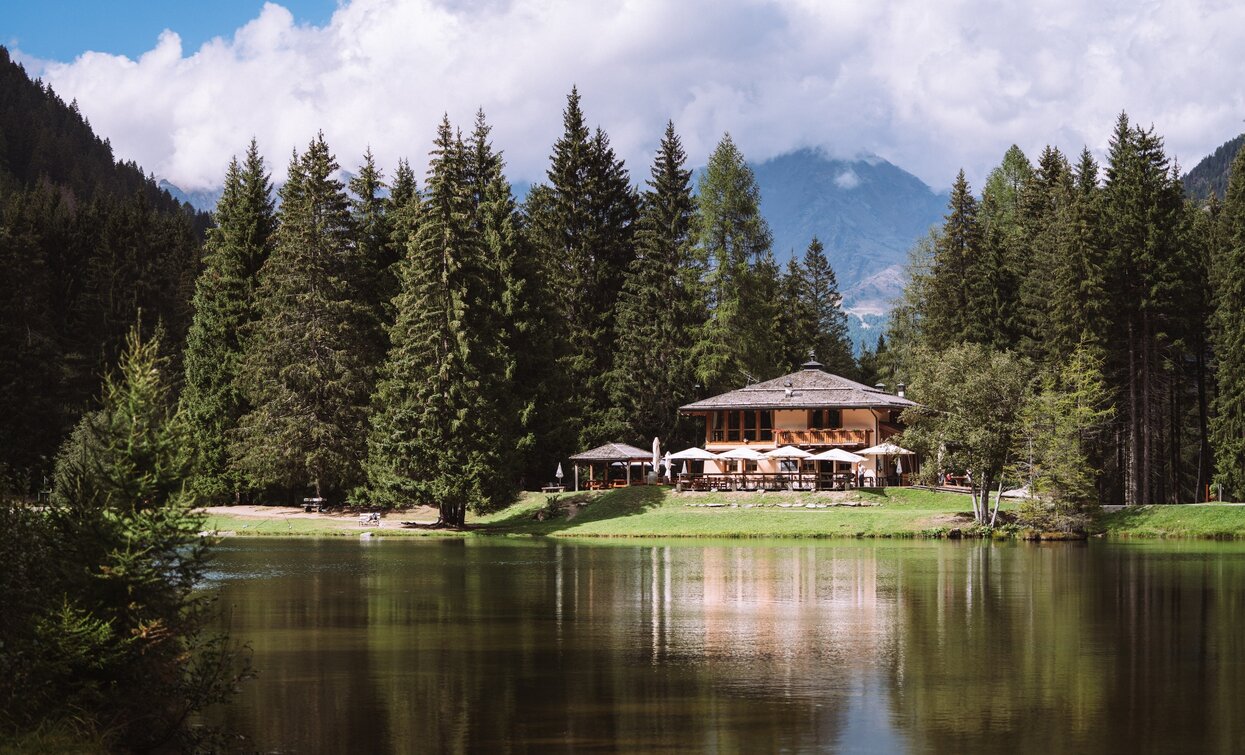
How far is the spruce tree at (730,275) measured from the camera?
8450cm

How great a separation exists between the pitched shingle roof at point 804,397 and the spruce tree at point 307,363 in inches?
828

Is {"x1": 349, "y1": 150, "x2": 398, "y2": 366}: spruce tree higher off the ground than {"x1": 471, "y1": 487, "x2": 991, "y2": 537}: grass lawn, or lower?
higher

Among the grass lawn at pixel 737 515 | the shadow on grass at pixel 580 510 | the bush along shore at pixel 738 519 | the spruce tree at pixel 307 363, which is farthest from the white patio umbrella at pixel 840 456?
the spruce tree at pixel 307 363

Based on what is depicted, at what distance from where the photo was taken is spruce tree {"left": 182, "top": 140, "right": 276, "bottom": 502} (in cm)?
7612

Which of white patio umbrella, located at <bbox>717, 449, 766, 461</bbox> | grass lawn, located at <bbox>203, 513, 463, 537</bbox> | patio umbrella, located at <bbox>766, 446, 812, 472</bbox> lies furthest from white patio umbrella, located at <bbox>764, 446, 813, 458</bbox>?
grass lawn, located at <bbox>203, 513, 463, 537</bbox>

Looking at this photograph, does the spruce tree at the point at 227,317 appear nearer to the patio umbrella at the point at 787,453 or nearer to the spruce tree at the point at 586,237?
the spruce tree at the point at 586,237

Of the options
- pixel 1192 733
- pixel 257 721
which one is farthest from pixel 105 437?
pixel 1192 733

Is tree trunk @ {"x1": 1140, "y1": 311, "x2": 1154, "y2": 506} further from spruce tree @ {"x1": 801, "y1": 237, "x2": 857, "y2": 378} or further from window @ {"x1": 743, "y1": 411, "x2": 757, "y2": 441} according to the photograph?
spruce tree @ {"x1": 801, "y1": 237, "x2": 857, "y2": 378}

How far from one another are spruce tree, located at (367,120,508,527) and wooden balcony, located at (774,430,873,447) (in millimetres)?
19757

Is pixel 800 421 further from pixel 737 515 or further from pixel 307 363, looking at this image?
pixel 307 363

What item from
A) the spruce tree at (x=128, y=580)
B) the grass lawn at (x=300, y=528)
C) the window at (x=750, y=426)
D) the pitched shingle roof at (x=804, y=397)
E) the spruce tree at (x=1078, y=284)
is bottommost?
the grass lawn at (x=300, y=528)

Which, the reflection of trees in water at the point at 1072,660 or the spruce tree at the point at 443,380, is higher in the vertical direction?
the spruce tree at the point at 443,380

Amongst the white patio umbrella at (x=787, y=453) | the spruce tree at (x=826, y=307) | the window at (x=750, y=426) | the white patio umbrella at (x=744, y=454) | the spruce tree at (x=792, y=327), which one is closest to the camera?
the white patio umbrella at (x=787, y=453)

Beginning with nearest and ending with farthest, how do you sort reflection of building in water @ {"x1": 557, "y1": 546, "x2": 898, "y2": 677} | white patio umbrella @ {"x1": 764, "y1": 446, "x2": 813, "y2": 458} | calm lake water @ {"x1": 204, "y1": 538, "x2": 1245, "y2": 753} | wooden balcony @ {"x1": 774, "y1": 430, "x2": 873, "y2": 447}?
calm lake water @ {"x1": 204, "y1": 538, "x2": 1245, "y2": 753} → reflection of building in water @ {"x1": 557, "y1": 546, "x2": 898, "y2": 677} → white patio umbrella @ {"x1": 764, "y1": 446, "x2": 813, "y2": 458} → wooden balcony @ {"x1": 774, "y1": 430, "x2": 873, "y2": 447}
